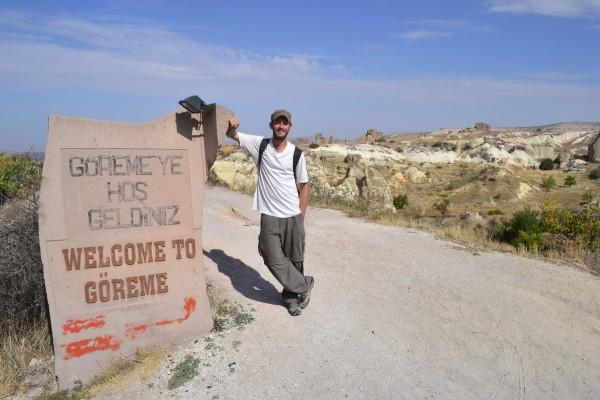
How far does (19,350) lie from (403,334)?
11.6ft

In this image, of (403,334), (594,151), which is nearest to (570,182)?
(594,151)

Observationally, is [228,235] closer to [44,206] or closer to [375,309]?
[375,309]

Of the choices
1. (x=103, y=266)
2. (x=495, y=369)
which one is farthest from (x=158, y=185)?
(x=495, y=369)

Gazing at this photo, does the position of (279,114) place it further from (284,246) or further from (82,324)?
(82,324)

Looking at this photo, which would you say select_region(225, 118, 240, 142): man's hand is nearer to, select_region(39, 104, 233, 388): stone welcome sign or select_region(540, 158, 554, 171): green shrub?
select_region(39, 104, 233, 388): stone welcome sign

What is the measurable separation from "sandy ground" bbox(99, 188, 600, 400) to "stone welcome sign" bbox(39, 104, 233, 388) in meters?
0.50

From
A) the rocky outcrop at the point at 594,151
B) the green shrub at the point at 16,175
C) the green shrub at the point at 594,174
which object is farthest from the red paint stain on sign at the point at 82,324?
the rocky outcrop at the point at 594,151

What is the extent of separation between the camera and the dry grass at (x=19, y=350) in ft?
12.6

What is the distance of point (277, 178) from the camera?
167 inches

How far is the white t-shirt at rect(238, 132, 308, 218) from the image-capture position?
166 inches

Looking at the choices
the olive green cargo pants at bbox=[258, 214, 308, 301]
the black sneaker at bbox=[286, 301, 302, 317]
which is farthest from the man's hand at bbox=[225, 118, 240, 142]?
the black sneaker at bbox=[286, 301, 302, 317]

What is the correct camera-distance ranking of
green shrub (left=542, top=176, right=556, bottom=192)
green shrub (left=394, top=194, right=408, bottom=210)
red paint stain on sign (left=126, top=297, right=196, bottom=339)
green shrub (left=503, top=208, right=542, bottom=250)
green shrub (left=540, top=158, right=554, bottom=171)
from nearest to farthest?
1. red paint stain on sign (left=126, top=297, right=196, bottom=339)
2. green shrub (left=503, top=208, right=542, bottom=250)
3. green shrub (left=394, top=194, right=408, bottom=210)
4. green shrub (left=542, top=176, right=556, bottom=192)
5. green shrub (left=540, top=158, right=554, bottom=171)

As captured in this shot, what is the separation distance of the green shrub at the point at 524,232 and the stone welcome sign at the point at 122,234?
6057mm

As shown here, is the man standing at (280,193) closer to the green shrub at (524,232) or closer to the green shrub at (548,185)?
the green shrub at (524,232)
